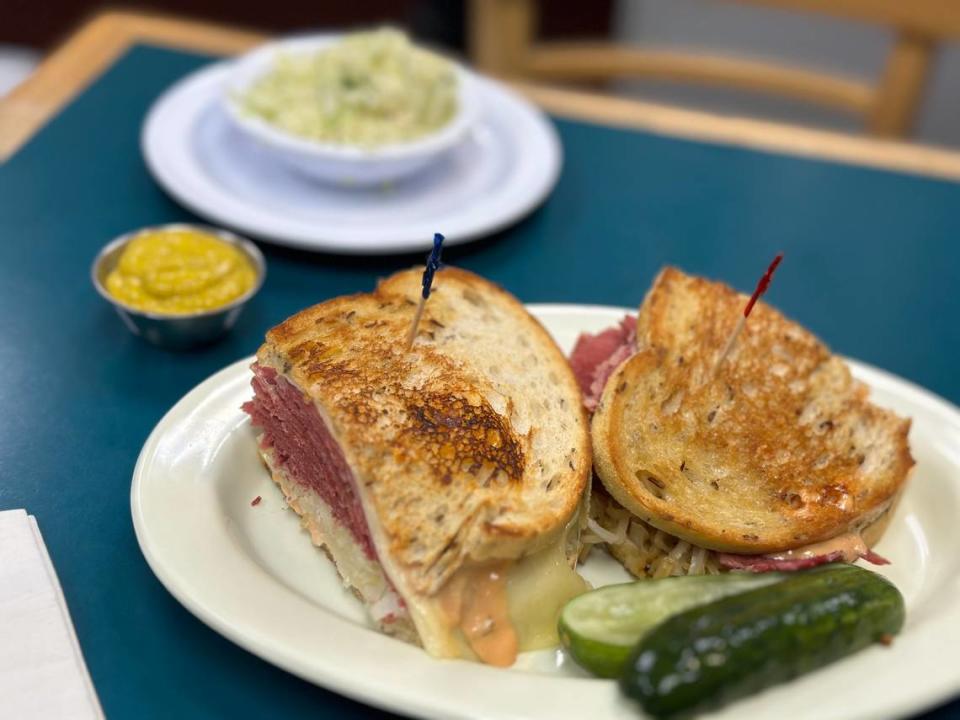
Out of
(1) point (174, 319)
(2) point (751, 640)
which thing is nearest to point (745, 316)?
(2) point (751, 640)

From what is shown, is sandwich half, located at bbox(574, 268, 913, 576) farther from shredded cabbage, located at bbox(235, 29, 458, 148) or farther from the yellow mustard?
shredded cabbage, located at bbox(235, 29, 458, 148)

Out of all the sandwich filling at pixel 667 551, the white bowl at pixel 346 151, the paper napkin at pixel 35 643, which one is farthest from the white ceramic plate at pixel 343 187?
the paper napkin at pixel 35 643

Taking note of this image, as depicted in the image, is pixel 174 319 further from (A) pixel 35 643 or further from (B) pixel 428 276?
(A) pixel 35 643

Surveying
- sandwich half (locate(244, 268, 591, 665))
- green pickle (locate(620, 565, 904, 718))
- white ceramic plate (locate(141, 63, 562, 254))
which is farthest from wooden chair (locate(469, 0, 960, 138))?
green pickle (locate(620, 565, 904, 718))

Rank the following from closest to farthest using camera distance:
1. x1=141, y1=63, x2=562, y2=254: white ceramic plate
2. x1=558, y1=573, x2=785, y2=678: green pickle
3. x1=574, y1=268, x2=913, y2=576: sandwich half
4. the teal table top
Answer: x1=558, y1=573, x2=785, y2=678: green pickle → the teal table top → x1=574, y1=268, x2=913, y2=576: sandwich half → x1=141, y1=63, x2=562, y2=254: white ceramic plate

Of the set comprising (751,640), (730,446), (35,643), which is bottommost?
(35,643)
